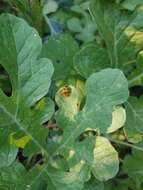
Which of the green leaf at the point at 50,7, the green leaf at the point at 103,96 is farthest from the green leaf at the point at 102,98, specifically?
the green leaf at the point at 50,7

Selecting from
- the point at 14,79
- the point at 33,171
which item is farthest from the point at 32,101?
the point at 33,171

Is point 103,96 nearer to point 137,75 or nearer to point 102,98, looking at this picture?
point 102,98

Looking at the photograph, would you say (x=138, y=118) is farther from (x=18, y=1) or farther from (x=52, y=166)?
(x=18, y=1)

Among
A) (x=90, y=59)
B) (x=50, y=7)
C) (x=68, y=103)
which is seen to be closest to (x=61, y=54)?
(x=90, y=59)

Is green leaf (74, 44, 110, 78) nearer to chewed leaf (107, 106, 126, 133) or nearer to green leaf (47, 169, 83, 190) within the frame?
chewed leaf (107, 106, 126, 133)

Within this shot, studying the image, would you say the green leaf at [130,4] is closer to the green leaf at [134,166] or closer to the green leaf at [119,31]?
the green leaf at [119,31]

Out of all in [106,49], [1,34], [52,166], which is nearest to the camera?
[1,34]

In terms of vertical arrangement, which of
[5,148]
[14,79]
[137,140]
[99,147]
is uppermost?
[14,79]
